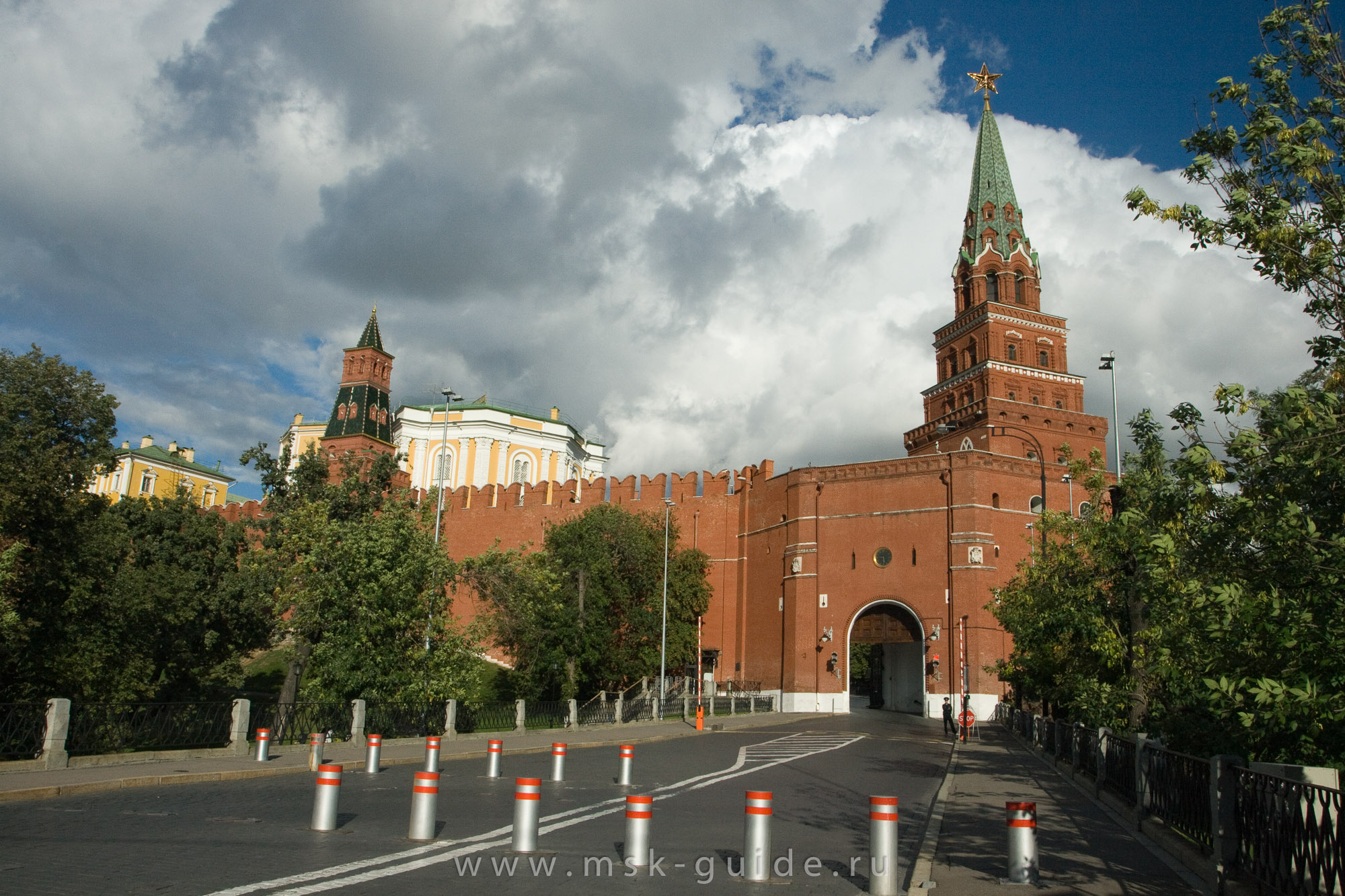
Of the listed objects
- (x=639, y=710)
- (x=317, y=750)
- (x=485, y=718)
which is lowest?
(x=639, y=710)

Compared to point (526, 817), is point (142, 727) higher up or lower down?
lower down

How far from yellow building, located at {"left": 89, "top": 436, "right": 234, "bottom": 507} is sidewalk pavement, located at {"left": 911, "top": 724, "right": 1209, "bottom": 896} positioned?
68.8m

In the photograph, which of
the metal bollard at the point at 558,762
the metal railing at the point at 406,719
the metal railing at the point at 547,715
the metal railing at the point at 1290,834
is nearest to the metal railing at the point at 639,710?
the metal railing at the point at 547,715

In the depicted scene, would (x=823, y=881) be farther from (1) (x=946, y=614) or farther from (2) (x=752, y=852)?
(1) (x=946, y=614)

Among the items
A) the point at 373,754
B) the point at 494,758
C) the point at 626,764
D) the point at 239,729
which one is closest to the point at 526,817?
the point at 626,764

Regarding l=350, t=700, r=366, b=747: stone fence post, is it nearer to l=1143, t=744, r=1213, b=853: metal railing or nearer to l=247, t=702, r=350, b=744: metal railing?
l=247, t=702, r=350, b=744: metal railing

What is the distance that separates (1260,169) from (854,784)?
10.5 metres

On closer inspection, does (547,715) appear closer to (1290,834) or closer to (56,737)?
(56,737)

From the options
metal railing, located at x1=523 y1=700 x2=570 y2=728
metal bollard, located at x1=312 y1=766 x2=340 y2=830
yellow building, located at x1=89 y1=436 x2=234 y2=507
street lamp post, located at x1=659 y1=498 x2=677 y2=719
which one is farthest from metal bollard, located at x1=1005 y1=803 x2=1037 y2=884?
yellow building, located at x1=89 y1=436 x2=234 y2=507

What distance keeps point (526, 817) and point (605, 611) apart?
3183cm

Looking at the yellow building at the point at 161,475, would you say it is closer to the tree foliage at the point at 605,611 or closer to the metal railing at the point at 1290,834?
the tree foliage at the point at 605,611

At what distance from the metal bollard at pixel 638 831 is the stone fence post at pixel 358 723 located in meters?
13.4

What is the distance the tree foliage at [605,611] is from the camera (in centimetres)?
3712

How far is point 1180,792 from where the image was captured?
29.7ft
